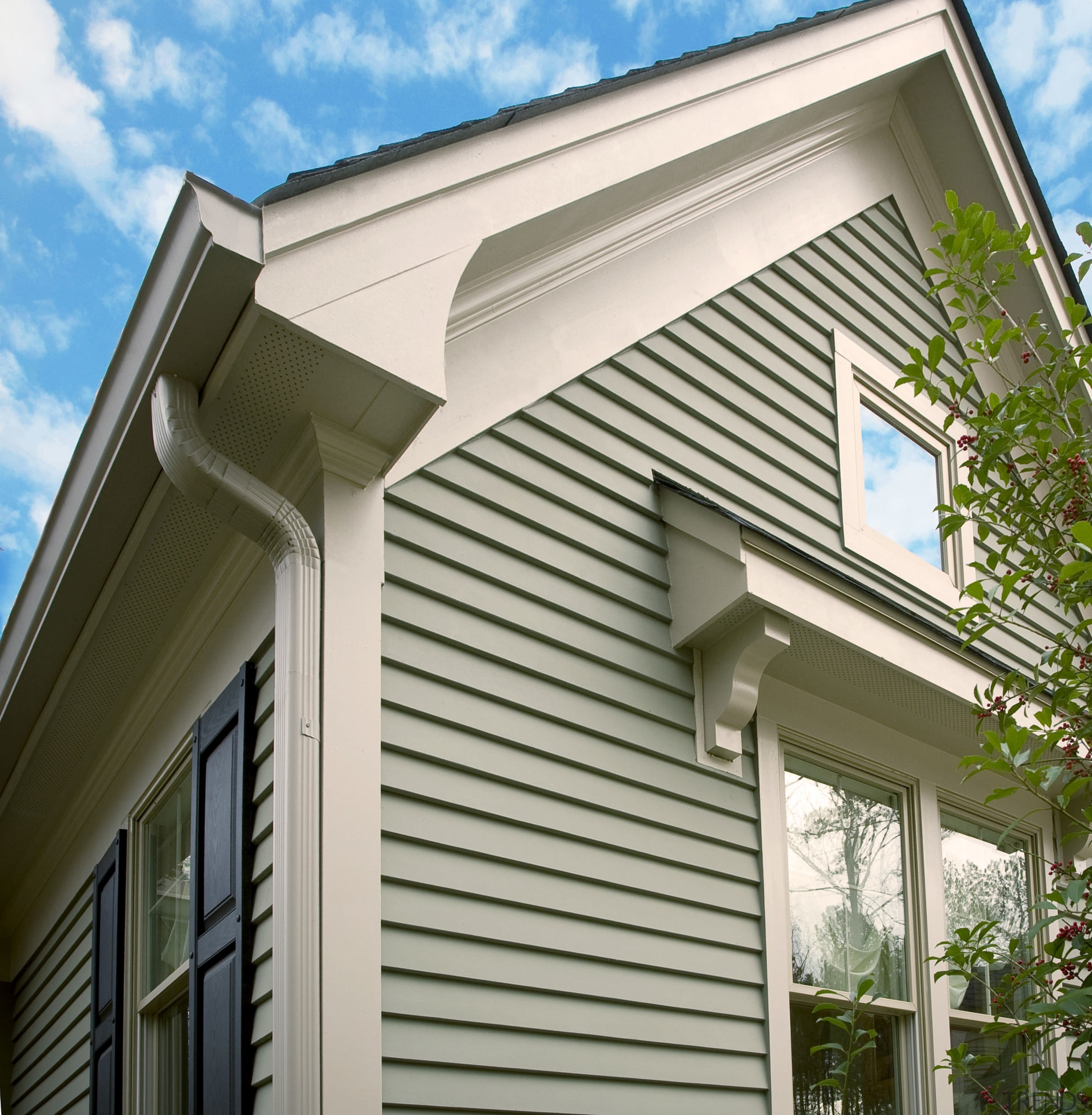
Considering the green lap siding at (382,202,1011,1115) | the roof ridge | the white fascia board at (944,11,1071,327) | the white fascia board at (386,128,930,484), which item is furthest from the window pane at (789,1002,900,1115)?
the white fascia board at (944,11,1071,327)

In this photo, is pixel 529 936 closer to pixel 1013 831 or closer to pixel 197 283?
pixel 197 283

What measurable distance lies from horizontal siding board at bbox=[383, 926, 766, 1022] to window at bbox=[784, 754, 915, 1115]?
374 mm

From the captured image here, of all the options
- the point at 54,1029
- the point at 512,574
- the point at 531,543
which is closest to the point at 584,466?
the point at 531,543

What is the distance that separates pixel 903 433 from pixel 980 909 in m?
2.16

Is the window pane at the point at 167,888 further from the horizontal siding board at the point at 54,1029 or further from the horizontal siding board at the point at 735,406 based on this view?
the horizontal siding board at the point at 735,406

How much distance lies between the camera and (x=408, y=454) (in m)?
3.44

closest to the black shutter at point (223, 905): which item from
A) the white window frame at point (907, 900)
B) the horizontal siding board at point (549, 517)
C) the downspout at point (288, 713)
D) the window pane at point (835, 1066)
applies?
the downspout at point (288, 713)

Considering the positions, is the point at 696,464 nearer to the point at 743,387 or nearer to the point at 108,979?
the point at 743,387

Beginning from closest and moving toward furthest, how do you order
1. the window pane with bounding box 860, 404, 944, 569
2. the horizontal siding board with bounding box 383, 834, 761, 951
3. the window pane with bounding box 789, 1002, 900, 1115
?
the horizontal siding board with bounding box 383, 834, 761, 951 → the window pane with bounding box 789, 1002, 900, 1115 → the window pane with bounding box 860, 404, 944, 569

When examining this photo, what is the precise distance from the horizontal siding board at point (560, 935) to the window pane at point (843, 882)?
453 millimetres

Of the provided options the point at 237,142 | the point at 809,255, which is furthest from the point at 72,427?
the point at 809,255

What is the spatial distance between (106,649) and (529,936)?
5.79 feet

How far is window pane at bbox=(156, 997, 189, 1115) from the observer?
3.84 m

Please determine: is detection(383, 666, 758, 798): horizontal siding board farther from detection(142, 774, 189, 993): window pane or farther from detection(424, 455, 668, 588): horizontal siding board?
detection(142, 774, 189, 993): window pane
